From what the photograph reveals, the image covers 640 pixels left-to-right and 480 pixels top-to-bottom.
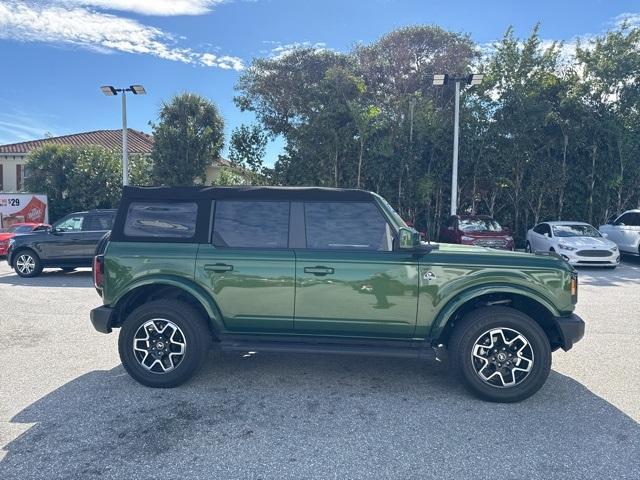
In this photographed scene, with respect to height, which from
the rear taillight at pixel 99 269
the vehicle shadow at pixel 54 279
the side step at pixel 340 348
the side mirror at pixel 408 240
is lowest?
the vehicle shadow at pixel 54 279

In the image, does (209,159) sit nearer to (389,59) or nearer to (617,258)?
(389,59)

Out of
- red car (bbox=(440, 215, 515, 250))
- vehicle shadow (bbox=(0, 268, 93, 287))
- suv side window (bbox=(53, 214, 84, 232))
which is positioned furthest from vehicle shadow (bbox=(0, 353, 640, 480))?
red car (bbox=(440, 215, 515, 250))

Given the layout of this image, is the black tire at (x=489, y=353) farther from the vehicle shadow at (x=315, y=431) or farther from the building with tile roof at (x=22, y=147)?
the building with tile roof at (x=22, y=147)

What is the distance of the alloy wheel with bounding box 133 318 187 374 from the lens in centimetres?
397

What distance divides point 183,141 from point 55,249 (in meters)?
10.5

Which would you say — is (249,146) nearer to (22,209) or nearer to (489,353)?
(22,209)

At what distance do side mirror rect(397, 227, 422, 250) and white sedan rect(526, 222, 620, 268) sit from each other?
30.5ft

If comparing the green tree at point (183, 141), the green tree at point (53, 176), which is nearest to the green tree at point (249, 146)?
the green tree at point (183, 141)

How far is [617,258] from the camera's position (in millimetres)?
12016

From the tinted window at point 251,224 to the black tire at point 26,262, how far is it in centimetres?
905

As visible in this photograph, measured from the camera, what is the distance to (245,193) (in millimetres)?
4109

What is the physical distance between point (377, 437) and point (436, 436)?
1.46 feet

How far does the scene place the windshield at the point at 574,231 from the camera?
12812 mm

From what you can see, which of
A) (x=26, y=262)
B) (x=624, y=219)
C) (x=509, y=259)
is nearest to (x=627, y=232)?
(x=624, y=219)
